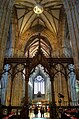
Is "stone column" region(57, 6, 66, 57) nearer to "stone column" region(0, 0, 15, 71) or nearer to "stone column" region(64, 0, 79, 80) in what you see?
"stone column" region(64, 0, 79, 80)

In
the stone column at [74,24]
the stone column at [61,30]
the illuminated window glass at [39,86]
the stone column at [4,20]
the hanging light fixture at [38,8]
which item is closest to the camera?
the stone column at [74,24]

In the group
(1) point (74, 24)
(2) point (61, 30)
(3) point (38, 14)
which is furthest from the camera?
(3) point (38, 14)

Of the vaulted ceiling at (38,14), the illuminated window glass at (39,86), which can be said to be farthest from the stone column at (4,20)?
the illuminated window glass at (39,86)

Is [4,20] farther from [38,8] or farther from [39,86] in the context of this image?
[39,86]

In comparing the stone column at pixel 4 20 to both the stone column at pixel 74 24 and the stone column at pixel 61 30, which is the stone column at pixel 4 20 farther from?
the stone column at pixel 61 30

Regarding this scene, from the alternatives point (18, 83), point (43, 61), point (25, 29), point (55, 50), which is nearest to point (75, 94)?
point (55, 50)

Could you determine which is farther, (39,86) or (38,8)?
(39,86)

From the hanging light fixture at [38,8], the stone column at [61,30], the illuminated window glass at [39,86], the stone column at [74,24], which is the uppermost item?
the hanging light fixture at [38,8]

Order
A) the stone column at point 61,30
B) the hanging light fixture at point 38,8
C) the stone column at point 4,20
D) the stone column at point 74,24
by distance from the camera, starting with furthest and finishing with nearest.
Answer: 1. the stone column at point 61,30
2. the hanging light fixture at point 38,8
3. the stone column at point 4,20
4. the stone column at point 74,24

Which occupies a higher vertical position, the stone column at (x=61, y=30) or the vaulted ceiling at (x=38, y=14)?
the vaulted ceiling at (x=38, y=14)

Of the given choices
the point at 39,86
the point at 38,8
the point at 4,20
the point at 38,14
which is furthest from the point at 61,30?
the point at 39,86

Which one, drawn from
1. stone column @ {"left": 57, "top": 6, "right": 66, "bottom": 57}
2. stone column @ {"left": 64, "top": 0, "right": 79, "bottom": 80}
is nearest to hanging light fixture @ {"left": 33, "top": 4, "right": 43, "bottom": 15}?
stone column @ {"left": 57, "top": 6, "right": 66, "bottom": 57}

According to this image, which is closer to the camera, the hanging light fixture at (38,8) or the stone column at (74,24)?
the stone column at (74,24)

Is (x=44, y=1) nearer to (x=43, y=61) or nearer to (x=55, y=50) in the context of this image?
(x=55, y=50)
